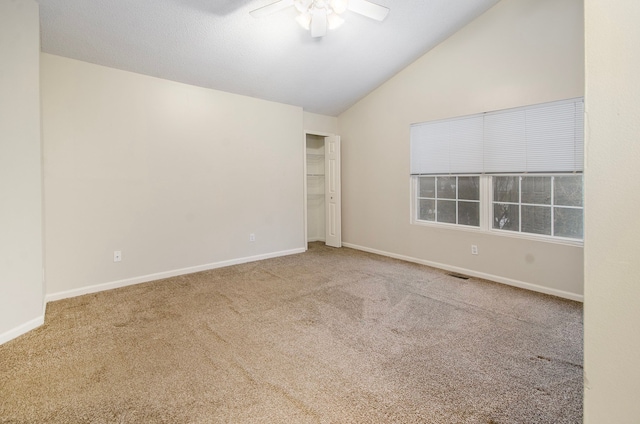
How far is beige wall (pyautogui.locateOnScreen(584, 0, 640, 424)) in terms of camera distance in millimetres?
730

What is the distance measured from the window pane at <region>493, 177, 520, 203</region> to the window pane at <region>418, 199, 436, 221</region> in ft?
2.81

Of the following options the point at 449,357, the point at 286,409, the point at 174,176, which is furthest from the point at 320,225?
the point at 286,409

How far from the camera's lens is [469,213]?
4160 mm

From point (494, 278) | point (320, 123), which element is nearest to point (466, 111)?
point (494, 278)

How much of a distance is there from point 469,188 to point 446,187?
1.07 feet

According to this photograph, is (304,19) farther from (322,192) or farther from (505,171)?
(322,192)

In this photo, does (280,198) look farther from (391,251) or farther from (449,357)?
(449,357)

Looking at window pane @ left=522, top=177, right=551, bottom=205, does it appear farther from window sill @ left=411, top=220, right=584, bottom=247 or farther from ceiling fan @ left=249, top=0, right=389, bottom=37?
ceiling fan @ left=249, top=0, right=389, bottom=37

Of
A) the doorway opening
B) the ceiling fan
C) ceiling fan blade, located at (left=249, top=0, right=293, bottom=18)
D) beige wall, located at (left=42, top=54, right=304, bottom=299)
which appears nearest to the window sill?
the doorway opening

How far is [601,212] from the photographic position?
781 mm

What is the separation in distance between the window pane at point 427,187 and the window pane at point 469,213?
1.43ft

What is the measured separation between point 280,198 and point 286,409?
371 cm

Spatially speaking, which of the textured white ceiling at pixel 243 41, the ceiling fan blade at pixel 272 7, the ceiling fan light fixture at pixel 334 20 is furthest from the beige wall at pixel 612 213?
the textured white ceiling at pixel 243 41

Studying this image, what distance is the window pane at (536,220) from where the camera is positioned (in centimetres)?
346
